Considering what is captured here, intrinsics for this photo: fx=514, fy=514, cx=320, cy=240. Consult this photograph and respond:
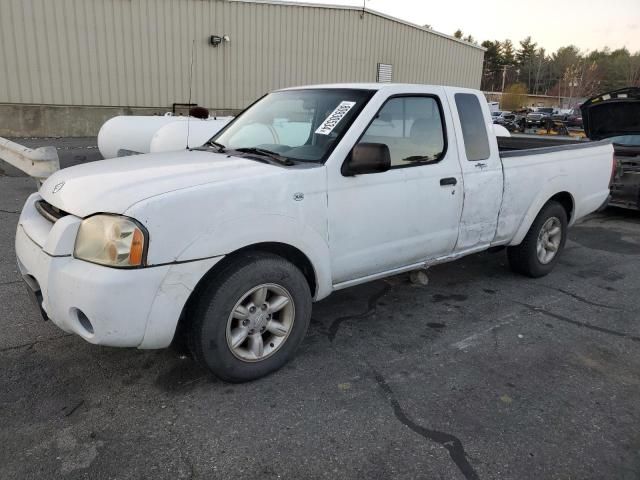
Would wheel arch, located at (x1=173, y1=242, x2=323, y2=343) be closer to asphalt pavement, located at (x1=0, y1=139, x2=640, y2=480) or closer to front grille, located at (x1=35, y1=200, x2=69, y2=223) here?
asphalt pavement, located at (x1=0, y1=139, x2=640, y2=480)

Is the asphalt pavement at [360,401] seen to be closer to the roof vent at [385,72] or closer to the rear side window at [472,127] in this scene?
the rear side window at [472,127]

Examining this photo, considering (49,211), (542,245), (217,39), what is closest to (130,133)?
(49,211)

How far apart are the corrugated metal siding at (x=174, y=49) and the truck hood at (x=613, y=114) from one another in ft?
35.4

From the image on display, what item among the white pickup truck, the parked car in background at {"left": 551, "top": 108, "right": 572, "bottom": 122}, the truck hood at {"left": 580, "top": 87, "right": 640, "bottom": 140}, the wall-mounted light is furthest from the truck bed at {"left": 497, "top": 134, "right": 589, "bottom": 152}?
the parked car in background at {"left": 551, "top": 108, "right": 572, "bottom": 122}

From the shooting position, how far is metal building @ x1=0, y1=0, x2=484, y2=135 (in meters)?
13.5

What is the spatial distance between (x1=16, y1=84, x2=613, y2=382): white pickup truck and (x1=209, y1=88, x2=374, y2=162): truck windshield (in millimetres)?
15

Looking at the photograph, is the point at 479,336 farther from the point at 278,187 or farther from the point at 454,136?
the point at 278,187

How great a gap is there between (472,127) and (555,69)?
389 feet

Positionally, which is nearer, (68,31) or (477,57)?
(68,31)

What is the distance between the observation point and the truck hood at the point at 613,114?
26.7ft

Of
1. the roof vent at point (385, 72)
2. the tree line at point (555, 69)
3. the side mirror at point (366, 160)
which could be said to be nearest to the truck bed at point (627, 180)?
the side mirror at point (366, 160)

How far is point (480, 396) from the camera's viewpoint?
10.3 ft

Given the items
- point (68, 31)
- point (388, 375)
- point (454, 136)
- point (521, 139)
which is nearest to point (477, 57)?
point (68, 31)

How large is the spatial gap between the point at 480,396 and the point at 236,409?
1.47 m
